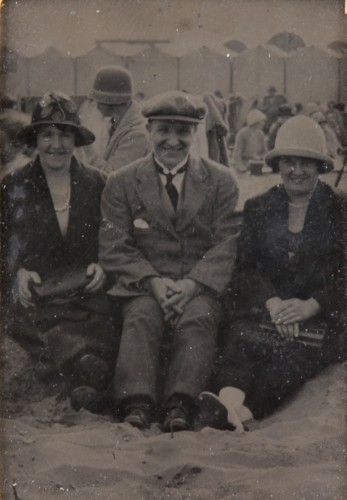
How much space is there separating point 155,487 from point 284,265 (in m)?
0.85

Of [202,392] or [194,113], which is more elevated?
[194,113]

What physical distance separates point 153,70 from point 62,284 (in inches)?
30.5

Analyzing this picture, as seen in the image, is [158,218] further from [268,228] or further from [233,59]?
[233,59]

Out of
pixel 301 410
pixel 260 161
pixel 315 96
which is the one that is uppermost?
pixel 315 96

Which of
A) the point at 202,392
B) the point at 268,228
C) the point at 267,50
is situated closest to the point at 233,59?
the point at 267,50

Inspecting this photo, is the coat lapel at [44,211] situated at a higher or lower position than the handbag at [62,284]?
higher

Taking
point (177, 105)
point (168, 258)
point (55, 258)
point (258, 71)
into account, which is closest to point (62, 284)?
point (55, 258)

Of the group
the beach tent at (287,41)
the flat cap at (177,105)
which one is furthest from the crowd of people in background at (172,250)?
the beach tent at (287,41)

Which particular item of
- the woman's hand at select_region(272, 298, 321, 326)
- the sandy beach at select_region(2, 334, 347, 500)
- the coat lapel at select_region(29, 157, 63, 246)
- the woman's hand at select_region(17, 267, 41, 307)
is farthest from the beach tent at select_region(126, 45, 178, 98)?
the sandy beach at select_region(2, 334, 347, 500)

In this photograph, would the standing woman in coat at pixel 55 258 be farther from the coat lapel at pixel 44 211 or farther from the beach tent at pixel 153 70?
the beach tent at pixel 153 70

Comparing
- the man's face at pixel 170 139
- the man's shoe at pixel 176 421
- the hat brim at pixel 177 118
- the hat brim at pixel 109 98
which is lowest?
the man's shoe at pixel 176 421

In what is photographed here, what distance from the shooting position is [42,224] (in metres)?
2.67

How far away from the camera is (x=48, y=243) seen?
105 inches

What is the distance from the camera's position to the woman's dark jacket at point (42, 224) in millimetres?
2662
